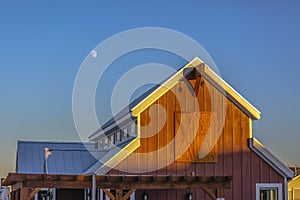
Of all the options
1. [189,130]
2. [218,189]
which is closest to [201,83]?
[189,130]

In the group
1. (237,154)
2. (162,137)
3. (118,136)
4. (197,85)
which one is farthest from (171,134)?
(118,136)

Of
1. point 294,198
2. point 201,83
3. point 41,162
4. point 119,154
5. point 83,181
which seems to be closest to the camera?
point 83,181

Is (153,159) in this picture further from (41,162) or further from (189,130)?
(41,162)

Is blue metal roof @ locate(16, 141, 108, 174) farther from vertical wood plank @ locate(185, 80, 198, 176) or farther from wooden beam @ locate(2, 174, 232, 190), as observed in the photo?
wooden beam @ locate(2, 174, 232, 190)

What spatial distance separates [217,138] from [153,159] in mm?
2395

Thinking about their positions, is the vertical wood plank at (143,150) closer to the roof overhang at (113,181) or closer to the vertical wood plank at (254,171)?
the roof overhang at (113,181)

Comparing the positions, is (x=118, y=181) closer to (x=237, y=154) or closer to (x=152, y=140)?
(x=152, y=140)

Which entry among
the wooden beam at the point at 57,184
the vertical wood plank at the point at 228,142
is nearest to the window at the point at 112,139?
the vertical wood plank at the point at 228,142

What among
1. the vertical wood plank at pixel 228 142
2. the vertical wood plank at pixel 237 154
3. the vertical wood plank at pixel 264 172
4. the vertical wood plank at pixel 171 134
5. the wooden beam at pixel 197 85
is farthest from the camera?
the vertical wood plank at pixel 264 172

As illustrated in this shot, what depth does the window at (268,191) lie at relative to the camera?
22953mm

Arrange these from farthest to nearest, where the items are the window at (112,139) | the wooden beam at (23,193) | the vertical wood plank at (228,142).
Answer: the window at (112,139), the vertical wood plank at (228,142), the wooden beam at (23,193)

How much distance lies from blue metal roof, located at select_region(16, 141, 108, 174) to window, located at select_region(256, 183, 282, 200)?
6.27 m

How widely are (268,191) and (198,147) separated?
9.61ft

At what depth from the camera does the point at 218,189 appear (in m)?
19.7
